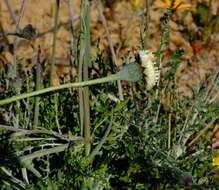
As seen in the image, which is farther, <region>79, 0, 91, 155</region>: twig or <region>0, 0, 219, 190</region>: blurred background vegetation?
<region>0, 0, 219, 190</region>: blurred background vegetation

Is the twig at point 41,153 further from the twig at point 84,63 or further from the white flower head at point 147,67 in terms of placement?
the white flower head at point 147,67

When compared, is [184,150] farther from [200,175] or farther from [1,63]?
[1,63]

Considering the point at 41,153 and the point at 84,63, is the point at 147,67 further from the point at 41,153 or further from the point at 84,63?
the point at 41,153

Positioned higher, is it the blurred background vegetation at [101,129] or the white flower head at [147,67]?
the white flower head at [147,67]

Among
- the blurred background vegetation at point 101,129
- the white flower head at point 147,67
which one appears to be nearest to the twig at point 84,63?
the blurred background vegetation at point 101,129

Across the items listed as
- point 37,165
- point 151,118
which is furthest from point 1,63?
point 151,118

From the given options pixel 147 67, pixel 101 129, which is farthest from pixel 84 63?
pixel 101 129

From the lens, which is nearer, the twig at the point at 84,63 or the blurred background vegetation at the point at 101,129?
the twig at the point at 84,63

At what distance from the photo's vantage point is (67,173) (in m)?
1.25

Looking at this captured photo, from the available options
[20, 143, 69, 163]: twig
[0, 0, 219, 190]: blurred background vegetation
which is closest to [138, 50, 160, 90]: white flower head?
[0, 0, 219, 190]: blurred background vegetation

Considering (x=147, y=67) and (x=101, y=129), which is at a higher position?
(x=147, y=67)

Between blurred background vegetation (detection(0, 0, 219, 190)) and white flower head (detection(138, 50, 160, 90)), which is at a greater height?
white flower head (detection(138, 50, 160, 90))

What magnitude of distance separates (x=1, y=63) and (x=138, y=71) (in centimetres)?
105

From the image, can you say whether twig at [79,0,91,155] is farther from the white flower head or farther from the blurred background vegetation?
the white flower head
